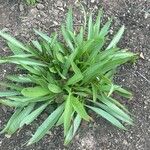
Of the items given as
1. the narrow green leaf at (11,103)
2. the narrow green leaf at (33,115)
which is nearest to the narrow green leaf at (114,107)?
the narrow green leaf at (33,115)

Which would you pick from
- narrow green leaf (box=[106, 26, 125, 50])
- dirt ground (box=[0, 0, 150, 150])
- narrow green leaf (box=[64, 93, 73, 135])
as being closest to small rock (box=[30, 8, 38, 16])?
dirt ground (box=[0, 0, 150, 150])

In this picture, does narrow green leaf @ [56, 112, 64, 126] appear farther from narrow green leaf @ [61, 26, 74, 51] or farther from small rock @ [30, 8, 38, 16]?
small rock @ [30, 8, 38, 16]

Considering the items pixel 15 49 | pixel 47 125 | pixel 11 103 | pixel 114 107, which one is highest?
pixel 15 49

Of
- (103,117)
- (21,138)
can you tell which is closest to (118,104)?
(103,117)

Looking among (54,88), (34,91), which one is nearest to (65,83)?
(54,88)

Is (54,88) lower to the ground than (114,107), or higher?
higher

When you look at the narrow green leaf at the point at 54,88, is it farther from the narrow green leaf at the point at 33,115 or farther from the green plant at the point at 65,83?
the narrow green leaf at the point at 33,115

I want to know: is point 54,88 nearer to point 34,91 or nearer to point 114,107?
point 34,91
